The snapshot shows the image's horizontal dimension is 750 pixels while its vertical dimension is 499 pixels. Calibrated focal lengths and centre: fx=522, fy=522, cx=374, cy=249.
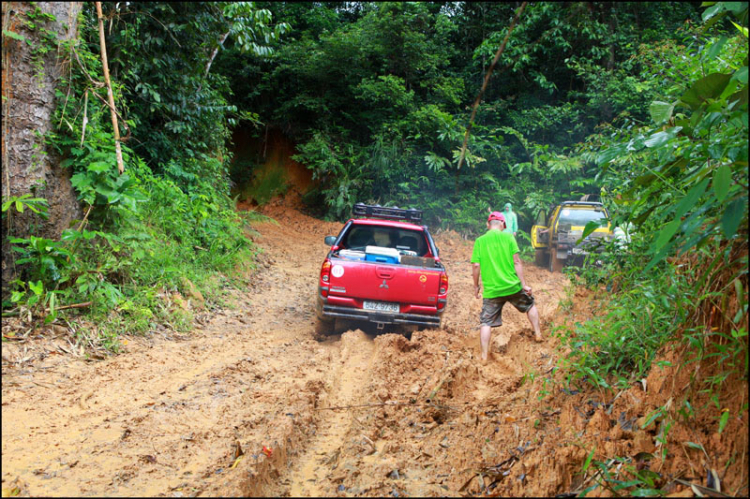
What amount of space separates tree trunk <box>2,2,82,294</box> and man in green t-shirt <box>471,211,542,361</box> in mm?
5149

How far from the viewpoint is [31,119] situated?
19.8ft

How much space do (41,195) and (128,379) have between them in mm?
2532

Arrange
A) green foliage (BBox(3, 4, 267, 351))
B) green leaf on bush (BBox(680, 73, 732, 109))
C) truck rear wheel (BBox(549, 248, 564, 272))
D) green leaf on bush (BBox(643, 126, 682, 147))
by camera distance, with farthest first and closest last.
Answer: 1. truck rear wheel (BBox(549, 248, 564, 272))
2. green foliage (BBox(3, 4, 267, 351))
3. green leaf on bush (BBox(643, 126, 682, 147))
4. green leaf on bush (BBox(680, 73, 732, 109))

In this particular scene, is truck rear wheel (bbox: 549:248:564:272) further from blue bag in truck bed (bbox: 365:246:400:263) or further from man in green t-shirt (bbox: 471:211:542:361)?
man in green t-shirt (bbox: 471:211:542:361)

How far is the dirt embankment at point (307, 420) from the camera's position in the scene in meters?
3.27

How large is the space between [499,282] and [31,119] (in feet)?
19.1

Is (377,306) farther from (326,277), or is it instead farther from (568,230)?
(568,230)

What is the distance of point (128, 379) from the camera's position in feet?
17.3

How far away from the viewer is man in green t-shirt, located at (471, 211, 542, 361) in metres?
6.41

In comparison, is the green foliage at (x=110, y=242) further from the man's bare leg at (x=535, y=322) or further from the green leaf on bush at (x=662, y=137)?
the green leaf on bush at (x=662, y=137)

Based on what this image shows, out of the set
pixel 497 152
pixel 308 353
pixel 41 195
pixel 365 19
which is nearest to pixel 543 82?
pixel 497 152

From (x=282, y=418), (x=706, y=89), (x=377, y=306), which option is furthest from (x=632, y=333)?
(x=377, y=306)

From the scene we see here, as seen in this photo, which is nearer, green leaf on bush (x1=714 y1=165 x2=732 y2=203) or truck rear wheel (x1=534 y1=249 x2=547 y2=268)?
green leaf on bush (x1=714 y1=165 x2=732 y2=203)

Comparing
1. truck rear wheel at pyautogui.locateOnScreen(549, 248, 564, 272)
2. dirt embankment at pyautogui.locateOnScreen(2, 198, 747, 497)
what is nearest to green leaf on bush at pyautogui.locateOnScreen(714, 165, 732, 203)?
dirt embankment at pyautogui.locateOnScreen(2, 198, 747, 497)
